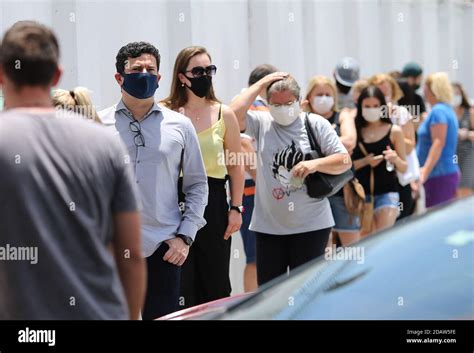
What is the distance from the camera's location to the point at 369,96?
22.0ft

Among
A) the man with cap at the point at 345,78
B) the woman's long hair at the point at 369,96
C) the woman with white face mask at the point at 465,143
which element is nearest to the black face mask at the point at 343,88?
the man with cap at the point at 345,78

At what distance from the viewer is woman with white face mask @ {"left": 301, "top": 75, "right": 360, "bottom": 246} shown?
6219 millimetres

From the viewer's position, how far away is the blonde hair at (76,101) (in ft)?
14.9

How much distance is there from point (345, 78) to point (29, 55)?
525 centimetres

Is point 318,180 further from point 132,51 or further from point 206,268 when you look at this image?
point 132,51

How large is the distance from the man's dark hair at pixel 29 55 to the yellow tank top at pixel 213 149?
7.78 ft

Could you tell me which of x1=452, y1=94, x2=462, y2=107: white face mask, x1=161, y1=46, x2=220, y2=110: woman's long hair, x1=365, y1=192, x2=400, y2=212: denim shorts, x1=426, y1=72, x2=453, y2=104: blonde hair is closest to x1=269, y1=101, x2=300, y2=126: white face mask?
x1=161, y1=46, x2=220, y2=110: woman's long hair

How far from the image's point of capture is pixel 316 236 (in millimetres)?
5383

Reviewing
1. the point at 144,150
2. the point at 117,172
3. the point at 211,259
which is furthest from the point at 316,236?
the point at 117,172

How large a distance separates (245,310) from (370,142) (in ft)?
12.1

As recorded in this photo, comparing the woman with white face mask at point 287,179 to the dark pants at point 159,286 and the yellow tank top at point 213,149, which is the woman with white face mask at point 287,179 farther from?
the dark pants at point 159,286

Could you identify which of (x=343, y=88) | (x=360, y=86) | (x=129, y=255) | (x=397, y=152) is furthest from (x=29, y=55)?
(x=343, y=88)
